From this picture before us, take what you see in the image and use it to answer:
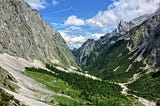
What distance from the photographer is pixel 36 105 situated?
131m

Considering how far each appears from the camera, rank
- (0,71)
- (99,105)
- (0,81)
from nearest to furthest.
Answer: (0,81), (0,71), (99,105)

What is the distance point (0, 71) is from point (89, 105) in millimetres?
51429

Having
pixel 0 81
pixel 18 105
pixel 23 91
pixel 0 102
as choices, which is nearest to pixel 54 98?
pixel 23 91

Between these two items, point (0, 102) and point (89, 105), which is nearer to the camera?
point (0, 102)

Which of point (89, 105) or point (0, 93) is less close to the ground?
point (89, 105)

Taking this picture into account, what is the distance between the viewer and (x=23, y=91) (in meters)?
166

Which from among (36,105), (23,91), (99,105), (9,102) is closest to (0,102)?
(9,102)

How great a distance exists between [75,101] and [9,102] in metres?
98.2

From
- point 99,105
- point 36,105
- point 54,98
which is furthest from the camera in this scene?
point 99,105

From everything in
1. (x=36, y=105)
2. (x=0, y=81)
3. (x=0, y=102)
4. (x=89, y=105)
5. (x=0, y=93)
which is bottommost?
(x=0, y=102)

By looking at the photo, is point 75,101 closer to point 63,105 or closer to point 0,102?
point 63,105

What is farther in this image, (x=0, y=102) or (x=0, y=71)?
(x=0, y=71)

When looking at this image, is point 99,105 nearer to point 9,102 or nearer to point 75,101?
point 75,101

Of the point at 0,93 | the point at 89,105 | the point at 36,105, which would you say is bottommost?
the point at 0,93
